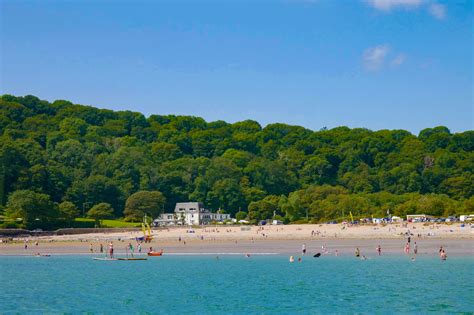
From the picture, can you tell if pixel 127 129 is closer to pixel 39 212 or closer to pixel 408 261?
pixel 39 212

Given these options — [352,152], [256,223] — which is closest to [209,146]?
[352,152]

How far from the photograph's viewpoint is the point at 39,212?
85.1m

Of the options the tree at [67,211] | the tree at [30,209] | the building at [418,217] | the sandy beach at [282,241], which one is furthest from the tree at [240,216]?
the tree at [30,209]

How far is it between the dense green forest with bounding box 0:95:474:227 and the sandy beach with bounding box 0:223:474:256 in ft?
47.1

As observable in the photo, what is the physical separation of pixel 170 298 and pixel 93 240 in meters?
43.9

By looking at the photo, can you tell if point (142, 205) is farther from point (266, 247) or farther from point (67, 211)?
point (266, 247)

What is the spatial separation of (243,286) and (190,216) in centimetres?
7844

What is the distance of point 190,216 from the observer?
11412 cm

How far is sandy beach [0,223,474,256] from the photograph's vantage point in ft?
192

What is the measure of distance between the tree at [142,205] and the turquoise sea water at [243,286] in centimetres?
5248

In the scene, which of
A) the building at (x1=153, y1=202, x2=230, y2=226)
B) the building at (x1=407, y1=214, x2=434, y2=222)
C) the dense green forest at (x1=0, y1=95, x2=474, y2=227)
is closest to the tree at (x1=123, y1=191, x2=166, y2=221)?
the dense green forest at (x1=0, y1=95, x2=474, y2=227)

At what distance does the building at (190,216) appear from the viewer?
110 m

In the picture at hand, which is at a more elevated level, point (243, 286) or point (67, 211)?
point (67, 211)

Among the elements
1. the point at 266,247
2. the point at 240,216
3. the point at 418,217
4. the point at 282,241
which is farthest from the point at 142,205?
the point at 266,247
